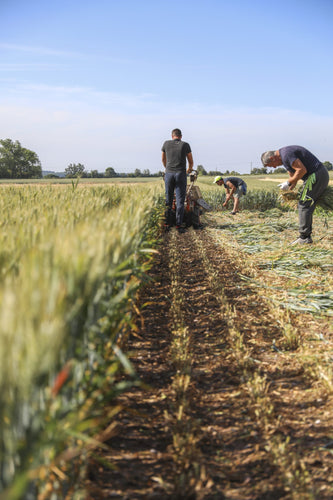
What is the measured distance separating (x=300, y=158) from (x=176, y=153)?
2.83 m

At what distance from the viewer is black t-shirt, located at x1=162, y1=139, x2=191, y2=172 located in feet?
28.4

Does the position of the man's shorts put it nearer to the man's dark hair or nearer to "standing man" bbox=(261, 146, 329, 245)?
the man's dark hair

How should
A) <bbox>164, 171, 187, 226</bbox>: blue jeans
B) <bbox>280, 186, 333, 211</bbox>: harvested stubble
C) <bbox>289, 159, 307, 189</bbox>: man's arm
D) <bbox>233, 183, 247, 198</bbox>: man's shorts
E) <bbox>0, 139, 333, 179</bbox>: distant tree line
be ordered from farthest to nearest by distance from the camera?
<bbox>0, 139, 333, 179</bbox>: distant tree line, <bbox>233, 183, 247, 198</bbox>: man's shorts, <bbox>164, 171, 187, 226</bbox>: blue jeans, <bbox>280, 186, 333, 211</bbox>: harvested stubble, <bbox>289, 159, 307, 189</bbox>: man's arm

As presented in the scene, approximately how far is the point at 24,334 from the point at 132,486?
4.28ft

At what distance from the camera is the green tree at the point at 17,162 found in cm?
7831

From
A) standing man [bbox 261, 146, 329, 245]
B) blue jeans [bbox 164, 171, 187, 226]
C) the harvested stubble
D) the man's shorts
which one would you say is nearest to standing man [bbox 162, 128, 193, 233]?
blue jeans [bbox 164, 171, 187, 226]

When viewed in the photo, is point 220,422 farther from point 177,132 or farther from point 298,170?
point 177,132

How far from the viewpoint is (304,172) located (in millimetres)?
6871

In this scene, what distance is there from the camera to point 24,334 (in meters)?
1.14

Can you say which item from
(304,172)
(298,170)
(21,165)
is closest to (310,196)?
(304,172)

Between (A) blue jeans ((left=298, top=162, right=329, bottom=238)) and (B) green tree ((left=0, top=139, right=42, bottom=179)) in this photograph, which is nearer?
(A) blue jeans ((left=298, top=162, right=329, bottom=238))

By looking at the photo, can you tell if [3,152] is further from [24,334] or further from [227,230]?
[24,334]

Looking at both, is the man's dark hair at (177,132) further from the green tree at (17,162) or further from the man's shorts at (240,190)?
the green tree at (17,162)

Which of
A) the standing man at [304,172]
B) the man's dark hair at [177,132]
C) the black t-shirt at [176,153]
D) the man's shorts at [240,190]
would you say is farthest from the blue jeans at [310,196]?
the man's shorts at [240,190]
